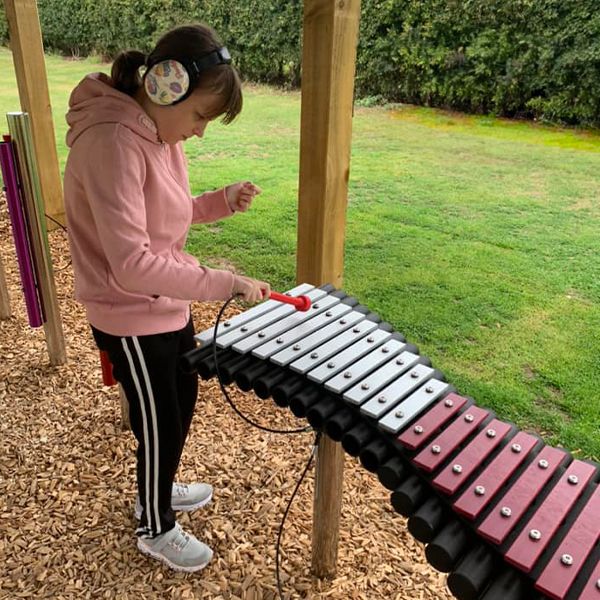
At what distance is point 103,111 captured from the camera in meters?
1.67

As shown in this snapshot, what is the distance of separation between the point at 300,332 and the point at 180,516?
1091 millimetres

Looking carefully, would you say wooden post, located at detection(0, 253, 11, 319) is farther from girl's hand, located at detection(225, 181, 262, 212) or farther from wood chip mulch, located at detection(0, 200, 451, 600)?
girl's hand, located at detection(225, 181, 262, 212)

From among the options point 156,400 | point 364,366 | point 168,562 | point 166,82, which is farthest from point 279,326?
point 168,562

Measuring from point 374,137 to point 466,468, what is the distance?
8.63 metres

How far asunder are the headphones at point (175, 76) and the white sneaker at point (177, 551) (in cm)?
A: 162

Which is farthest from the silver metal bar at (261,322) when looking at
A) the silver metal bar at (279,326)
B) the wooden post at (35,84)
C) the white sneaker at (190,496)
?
the wooden post at (35,84)

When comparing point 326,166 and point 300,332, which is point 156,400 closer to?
point 300,332

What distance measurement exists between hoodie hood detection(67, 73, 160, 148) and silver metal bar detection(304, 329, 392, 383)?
849 mm

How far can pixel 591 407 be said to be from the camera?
11.3 ft

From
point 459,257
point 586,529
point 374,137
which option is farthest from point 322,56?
point 374,137

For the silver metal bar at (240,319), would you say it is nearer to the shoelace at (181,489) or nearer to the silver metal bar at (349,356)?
the silver metal bar at (349,356)

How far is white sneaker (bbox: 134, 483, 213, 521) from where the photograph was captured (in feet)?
8.64

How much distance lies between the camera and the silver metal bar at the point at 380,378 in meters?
1.79

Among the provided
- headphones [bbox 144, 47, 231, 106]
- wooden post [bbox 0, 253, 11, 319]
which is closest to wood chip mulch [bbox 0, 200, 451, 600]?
wooden post [bbox 0, 253, 11, 319]
